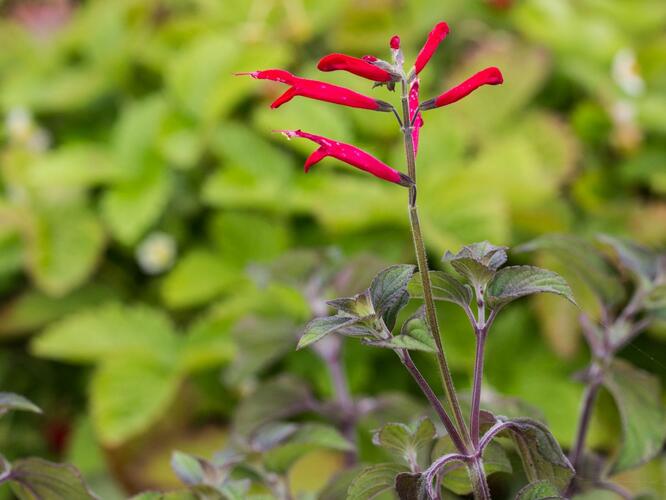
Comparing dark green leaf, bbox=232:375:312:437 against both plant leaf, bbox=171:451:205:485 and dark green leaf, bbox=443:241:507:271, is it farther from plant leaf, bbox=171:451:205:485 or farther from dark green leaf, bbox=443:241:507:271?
dark green leaf, bbox=443:241:507:271

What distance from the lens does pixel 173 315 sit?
125 cm

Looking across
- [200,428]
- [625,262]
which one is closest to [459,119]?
[200,428]

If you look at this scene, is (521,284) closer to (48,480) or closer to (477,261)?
(477,261)

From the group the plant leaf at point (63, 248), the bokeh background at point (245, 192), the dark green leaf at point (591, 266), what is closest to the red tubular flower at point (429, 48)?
the dark green leaf at point (591, 266)

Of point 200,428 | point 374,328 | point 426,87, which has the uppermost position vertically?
point 374,328

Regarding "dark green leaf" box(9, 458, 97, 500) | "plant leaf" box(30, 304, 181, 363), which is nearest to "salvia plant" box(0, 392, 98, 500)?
"dark green leaf" box(9, 458, 97, 500)

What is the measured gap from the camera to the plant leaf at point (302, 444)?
1.68 ft

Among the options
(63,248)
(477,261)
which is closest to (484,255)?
(477,261)

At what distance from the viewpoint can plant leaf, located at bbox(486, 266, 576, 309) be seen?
1.19 ft

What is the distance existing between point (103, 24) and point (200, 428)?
0.78 meters

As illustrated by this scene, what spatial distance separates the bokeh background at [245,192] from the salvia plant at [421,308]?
0.51 meters

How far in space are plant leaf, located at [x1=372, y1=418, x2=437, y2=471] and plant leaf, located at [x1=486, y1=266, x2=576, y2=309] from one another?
2.6 inches

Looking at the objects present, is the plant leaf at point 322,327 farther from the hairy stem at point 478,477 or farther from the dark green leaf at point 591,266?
the dark green leaf at point 591,266

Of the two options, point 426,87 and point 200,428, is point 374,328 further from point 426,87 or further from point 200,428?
point 426,87
